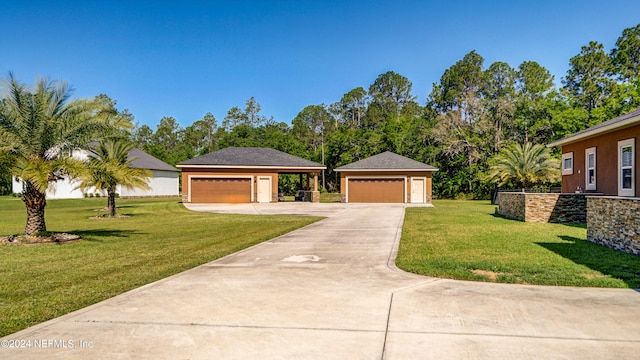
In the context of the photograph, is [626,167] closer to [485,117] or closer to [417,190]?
[417,190]

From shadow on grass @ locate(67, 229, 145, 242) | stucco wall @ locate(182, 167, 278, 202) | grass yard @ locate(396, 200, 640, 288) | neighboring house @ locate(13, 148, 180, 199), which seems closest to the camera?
grass yard @ locate(396, 200, 640, 288)

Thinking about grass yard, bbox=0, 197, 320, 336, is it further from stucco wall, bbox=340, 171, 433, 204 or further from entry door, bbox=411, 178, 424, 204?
entry door, bbox=411, 178, 424, 204

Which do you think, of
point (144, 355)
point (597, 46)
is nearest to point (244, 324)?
point (144, 355)

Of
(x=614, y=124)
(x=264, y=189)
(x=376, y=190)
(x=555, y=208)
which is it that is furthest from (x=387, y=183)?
(x=614, y=124)

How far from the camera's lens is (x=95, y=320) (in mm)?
4746

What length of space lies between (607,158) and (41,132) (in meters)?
18.8

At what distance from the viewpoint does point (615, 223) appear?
982 centimetres

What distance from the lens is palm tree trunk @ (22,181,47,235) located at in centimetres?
1182

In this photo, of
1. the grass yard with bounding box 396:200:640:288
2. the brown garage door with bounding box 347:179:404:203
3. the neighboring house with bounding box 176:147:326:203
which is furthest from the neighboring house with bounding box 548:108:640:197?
the neighboring house with bounding box 176:147:326:203

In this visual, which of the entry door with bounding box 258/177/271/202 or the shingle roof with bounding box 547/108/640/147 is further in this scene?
the entry door with bounding box 258/177/271/202

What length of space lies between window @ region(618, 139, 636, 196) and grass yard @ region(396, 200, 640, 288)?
3035mm

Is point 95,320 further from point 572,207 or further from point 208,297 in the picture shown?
point 572,207

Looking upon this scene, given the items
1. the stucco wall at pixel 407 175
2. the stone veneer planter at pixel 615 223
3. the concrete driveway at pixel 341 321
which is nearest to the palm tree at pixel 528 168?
the stucco wall at pixel 407 175

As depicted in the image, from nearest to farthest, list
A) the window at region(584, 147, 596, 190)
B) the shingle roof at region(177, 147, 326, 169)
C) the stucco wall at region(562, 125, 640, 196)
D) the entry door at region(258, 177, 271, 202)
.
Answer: the stucco wall at region(562, 125, 640, 196)
the window at region(584, 147, 596, 190)
the shingle roof at region(177, 147, 326, 169)
the entry door at region(258, 177, 271, 202)
